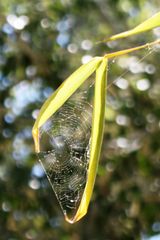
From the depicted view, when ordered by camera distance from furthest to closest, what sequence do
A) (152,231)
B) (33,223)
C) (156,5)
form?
(156,5)
(33,223)
(152,231)

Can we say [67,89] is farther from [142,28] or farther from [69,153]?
[69,153]

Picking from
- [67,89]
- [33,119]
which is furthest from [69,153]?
[33,119]

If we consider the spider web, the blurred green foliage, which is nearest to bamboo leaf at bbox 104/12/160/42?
the spider web

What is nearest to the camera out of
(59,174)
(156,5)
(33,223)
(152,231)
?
(59,174)

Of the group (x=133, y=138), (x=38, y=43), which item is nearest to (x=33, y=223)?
(x=133, y=138)

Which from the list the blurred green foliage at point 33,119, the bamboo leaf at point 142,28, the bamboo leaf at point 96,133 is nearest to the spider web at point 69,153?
the bamboo leaf at point 96,133

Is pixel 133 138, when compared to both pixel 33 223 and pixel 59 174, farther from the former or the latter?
pixel 59 174
